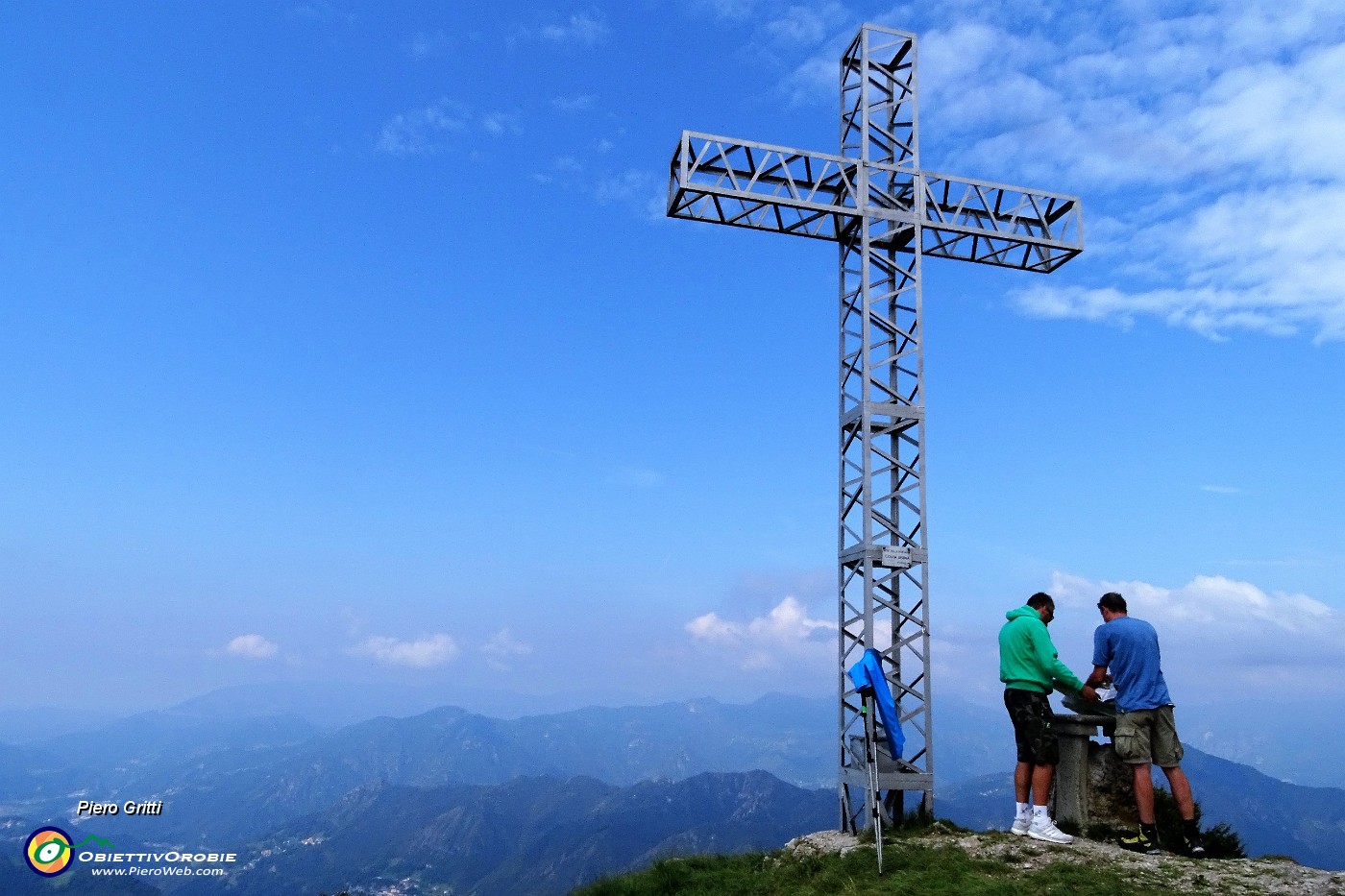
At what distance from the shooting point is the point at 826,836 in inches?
535

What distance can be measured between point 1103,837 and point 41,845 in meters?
21.9

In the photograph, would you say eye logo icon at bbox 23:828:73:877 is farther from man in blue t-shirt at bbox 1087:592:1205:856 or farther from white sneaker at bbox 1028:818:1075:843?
man in blue t-shirt at bbox 1087:592:1205:856

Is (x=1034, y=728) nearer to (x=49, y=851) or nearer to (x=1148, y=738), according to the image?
(x=1148, y=738)

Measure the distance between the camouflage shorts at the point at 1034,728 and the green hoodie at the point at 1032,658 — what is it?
11cm

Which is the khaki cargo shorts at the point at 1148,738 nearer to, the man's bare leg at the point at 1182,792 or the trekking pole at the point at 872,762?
the man's bare leg at the point at 1182,792

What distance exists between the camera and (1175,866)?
30.6 ft

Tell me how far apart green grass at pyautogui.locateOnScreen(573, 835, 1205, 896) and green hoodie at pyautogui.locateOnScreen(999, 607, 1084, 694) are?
6.04 ft

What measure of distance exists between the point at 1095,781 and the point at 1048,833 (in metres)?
0.96

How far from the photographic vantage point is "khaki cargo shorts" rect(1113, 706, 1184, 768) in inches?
402

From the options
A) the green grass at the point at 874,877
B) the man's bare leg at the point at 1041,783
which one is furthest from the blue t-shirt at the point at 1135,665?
the green grass at the point at 874,877

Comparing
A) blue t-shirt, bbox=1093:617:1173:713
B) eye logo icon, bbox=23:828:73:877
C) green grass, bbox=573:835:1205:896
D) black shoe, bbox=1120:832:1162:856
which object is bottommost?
eye logo icon, bbox=23:828:73:877

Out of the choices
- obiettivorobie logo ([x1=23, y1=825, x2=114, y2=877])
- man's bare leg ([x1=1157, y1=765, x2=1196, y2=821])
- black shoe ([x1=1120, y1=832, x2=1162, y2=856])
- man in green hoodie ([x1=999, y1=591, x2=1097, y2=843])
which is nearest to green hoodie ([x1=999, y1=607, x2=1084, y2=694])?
man in green hoodie ([x1=999, y1=591, x2=1097, y2=843])

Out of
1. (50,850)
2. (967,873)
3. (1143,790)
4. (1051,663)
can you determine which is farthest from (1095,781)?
(50,850)

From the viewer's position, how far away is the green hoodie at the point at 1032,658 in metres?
10.7
